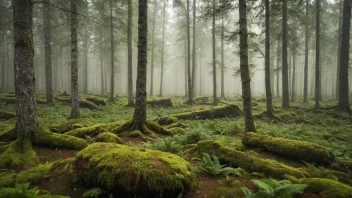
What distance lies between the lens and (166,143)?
23.6 feet

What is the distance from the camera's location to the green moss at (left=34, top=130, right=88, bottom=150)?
266 inches

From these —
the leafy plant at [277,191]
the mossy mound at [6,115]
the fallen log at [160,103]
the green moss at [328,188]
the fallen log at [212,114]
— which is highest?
the fallen log at [160,103]

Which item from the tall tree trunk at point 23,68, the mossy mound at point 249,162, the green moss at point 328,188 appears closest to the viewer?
the green moss at point 328,188

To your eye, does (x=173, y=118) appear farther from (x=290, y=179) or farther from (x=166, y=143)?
(x=290, y=179)

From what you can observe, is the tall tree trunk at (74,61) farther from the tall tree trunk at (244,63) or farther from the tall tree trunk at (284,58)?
the tall tree trunk at (284,58)

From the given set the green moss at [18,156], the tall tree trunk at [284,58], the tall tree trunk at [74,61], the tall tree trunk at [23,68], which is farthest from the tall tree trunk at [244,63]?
the tall tree trunk at [284,58]

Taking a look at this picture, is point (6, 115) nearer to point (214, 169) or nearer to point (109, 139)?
point (109, 139)

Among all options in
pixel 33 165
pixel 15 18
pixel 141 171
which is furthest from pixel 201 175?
pixel 15 18

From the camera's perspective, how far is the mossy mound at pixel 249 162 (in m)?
5.44

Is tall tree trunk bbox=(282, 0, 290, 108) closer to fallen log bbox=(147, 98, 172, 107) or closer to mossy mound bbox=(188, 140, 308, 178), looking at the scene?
fallen log bbox=(147, 98, 172, 107)

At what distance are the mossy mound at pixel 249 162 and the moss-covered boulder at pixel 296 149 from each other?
1115mm

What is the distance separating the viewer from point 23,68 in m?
6.44

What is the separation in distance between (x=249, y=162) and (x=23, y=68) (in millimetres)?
6857

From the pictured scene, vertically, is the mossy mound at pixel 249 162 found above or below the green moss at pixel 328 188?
above
